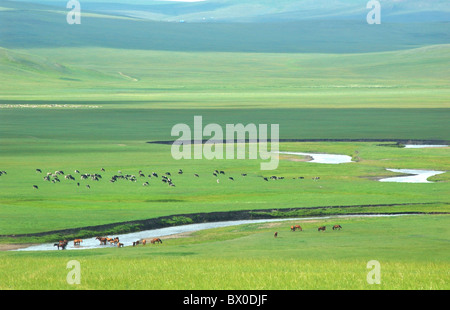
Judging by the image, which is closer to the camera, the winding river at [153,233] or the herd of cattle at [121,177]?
the winding river at [153,233]

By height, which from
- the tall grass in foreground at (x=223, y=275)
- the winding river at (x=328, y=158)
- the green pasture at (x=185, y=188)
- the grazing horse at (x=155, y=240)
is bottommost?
the tall grass in foreground at (x=223, y=275)

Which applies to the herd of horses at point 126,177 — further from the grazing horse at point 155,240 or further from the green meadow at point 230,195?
the grazing horse at point 155,240

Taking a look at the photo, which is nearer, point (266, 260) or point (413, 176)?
point (266, 260)

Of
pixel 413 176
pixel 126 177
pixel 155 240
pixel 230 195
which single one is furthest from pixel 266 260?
pixel 413 176

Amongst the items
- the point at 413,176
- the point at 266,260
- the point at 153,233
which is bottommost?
the point at 266,260

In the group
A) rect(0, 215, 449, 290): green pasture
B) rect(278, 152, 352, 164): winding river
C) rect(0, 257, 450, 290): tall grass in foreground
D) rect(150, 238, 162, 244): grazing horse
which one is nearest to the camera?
rect(0, 257, 450, 290): tall grass in foreground

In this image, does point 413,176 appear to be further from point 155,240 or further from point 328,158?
point 155,240

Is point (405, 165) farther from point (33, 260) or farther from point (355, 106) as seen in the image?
point (355, 106)

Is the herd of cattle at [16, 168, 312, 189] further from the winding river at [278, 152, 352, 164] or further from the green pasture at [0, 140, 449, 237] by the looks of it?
the winding river at [278, 152, 352, 164]

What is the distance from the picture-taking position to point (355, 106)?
326 ft

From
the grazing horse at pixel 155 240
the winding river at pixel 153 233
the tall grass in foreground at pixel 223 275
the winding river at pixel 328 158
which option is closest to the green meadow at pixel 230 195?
the tall grass in foreground at pixel 223 275

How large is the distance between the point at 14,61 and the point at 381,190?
466 ft

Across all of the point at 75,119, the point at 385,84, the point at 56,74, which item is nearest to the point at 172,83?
the point at 56,74

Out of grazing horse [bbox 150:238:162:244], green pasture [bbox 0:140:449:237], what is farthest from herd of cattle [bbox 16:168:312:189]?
grazing horse [bbox 150:238:162:244]
